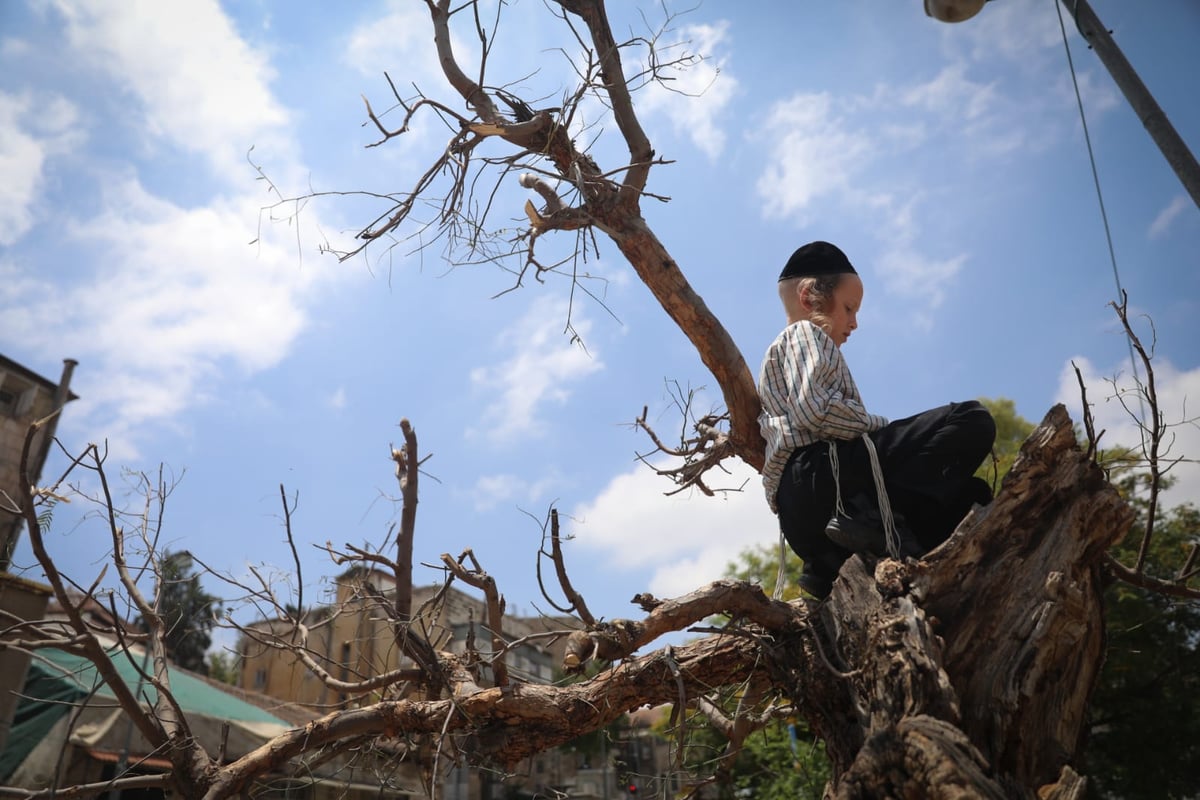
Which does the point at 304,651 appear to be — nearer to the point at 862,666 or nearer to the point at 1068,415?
the point at 862,666

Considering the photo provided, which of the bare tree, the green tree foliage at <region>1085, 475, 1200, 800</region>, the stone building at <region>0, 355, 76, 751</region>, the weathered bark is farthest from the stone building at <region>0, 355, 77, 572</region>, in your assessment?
the green tree foliage at <region>1085, 475, 1200, 800</region>

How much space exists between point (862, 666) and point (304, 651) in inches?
129

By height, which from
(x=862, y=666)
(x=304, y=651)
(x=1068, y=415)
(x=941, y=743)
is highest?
(x=1068, y=415)

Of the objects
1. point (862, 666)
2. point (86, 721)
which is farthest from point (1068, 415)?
point (86, 721)

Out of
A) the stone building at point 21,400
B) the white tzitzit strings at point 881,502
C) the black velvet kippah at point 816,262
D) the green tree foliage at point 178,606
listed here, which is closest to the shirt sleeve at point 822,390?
the white tzitzit strings at point 881,502

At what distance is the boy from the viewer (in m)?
3.14

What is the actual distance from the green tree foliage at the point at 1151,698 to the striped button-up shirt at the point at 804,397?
11.6m

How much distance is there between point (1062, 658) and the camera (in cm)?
276

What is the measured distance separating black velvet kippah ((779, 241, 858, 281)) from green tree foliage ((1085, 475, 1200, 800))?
11.3 metres

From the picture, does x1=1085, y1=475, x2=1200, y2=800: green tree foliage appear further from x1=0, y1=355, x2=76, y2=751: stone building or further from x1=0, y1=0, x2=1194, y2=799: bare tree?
x1=0, y1=355, x2=76, y2=751: stone building

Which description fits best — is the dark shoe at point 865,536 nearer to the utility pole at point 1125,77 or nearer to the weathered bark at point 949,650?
the weathered bark at point 949,650

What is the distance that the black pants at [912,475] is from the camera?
314 centimetres

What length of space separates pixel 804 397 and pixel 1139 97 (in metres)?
2.83

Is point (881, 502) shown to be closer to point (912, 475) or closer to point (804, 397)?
point (912, 475)
